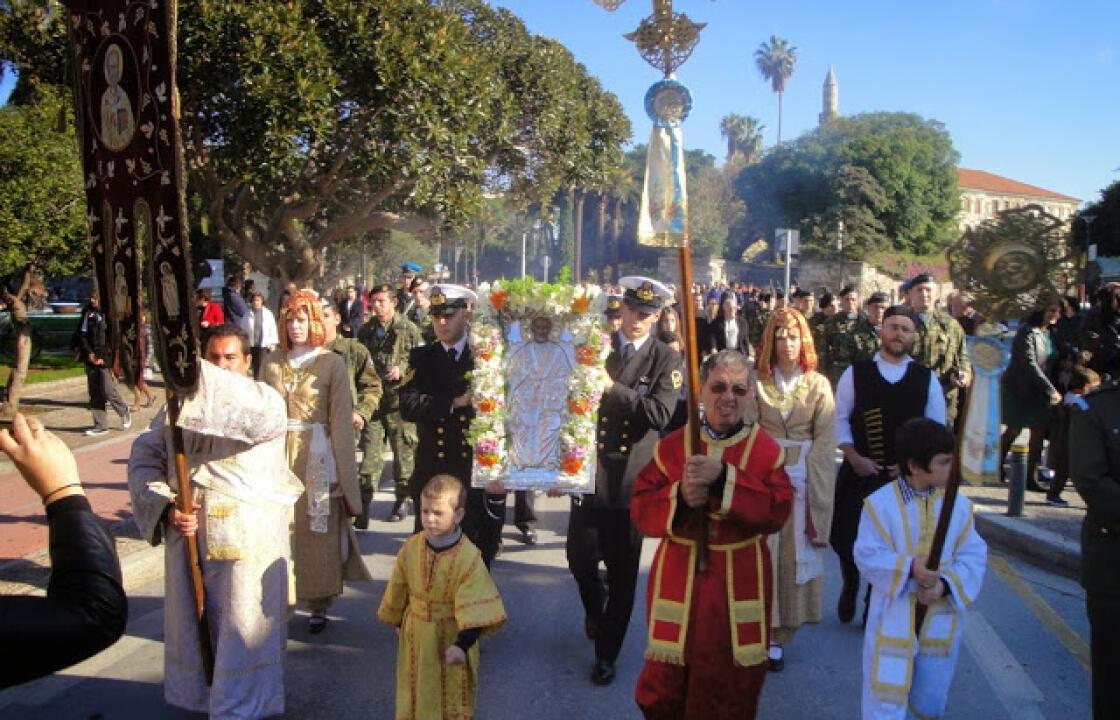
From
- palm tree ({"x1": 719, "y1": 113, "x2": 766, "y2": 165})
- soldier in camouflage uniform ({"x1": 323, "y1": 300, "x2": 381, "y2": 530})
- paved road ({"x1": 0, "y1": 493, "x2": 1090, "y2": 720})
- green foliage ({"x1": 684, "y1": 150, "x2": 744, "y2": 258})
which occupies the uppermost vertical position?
palm tree ({"x1": 719, "y1": 113, "x2": 766, "y2": 165})

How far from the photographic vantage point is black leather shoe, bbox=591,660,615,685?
5.01 m

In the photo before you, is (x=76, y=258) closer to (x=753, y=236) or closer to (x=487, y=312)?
(x=487, y=312)

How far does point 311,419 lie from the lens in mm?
5543

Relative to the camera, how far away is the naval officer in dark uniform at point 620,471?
16.6 feet

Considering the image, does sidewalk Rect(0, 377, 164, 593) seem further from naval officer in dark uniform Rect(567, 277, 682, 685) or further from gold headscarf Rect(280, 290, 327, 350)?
naval officer in dark uniform Rect(567, 277, 682, 685)

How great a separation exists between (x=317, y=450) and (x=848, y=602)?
3691mm

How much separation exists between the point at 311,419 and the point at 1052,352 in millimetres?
8571

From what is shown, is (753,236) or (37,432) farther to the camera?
(753,236)

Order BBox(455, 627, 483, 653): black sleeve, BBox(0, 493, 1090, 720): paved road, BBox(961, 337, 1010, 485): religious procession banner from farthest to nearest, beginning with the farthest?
BBox(0, 493, 1090, 720): paved road < BBox(455, 627, 483, 653): black sleeve < BBox(961, 337, 1010, 485): religious procession banner

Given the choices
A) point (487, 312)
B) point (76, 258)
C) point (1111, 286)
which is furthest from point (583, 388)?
point (76, 258)

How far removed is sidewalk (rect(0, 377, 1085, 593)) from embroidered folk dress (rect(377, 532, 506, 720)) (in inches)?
134

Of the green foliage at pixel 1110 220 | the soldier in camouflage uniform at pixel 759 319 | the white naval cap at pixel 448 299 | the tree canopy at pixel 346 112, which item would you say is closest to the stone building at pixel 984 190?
the green foliage at pixel 1110 220

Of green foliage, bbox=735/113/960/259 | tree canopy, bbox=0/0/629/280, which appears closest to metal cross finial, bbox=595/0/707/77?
tree canopy, bbox=0/0/629/280

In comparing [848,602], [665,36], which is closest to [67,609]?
[665,36]
